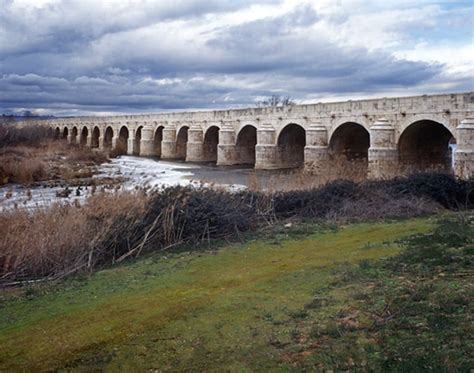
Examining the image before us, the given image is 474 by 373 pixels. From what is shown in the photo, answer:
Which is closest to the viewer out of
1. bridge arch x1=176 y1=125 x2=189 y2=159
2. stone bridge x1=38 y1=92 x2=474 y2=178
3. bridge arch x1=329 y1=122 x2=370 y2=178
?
stone bridge x1=38 y1=92 x2=474 y2=178

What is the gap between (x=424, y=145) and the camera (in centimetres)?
2483

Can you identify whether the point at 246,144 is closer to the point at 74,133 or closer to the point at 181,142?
the point at 181,142

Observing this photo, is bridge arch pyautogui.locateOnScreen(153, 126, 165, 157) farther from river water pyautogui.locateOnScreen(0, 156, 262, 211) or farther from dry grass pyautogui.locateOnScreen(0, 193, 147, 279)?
dry grass pyautogui.locateOnScreen(0, 193, 147, 279)

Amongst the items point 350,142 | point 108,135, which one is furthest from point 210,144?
point 108,135

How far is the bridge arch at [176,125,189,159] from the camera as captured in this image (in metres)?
44.8

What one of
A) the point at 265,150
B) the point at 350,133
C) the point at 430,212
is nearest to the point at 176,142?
the point at 265,150

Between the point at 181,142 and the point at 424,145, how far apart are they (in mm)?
25370

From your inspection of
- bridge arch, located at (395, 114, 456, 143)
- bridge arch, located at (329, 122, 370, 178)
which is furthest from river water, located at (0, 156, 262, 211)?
bridge arch, located at (395, 114, 456, 143)

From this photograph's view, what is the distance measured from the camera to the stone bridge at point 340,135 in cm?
2062

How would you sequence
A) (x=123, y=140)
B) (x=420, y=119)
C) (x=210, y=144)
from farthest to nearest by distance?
(x=123, y=140)
(x=210, y=144)
(x=420, y=119)

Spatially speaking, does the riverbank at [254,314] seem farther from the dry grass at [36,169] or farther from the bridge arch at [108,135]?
the bridge arch at [108,135]

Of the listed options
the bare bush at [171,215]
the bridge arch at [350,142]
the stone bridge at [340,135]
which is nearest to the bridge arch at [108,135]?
the stone bridge at [340,135]

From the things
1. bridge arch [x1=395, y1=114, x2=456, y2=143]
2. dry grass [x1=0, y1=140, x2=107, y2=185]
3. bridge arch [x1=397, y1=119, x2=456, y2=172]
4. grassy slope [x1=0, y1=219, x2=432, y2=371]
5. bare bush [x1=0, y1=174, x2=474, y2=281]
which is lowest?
grassy slope [x1=0, y1=219, x2=432, y2=371]

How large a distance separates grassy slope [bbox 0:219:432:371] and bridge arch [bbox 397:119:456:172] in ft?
49.5
